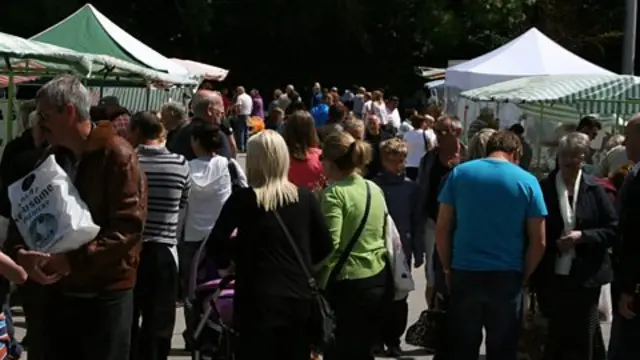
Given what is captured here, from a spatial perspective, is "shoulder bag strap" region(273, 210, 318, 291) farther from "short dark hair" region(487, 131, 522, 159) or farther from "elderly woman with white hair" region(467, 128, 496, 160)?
"elderly woman with white hair" region(467, 128, 496, 160)

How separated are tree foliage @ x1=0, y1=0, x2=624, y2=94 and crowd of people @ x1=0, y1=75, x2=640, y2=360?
29932 mm

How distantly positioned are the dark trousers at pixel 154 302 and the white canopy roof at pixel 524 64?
12143 millimetres

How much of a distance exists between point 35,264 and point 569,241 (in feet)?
12.1

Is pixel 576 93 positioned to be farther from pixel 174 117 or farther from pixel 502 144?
pixel 502 144

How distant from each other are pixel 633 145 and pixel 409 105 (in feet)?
112

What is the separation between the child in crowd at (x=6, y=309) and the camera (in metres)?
4.76

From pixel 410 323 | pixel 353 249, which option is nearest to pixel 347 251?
pixel 353 249

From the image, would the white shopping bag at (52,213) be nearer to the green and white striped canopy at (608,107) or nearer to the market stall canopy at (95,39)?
the green and white striped canopy at (608,107)

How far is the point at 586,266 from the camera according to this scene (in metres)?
7.55

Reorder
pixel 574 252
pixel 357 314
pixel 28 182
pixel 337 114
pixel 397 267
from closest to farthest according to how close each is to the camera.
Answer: pixel 28 182, pixel 357 314, pixel 397 267, pixel 574 252, pixel 337 114

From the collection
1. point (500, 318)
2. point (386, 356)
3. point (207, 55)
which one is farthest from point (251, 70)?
point (500, 318)

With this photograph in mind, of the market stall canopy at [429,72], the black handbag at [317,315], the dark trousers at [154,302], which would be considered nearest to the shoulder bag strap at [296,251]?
the black handbag at [317,315]

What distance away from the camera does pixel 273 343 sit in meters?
A: 6.02

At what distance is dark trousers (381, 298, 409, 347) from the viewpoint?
7.33 metres
